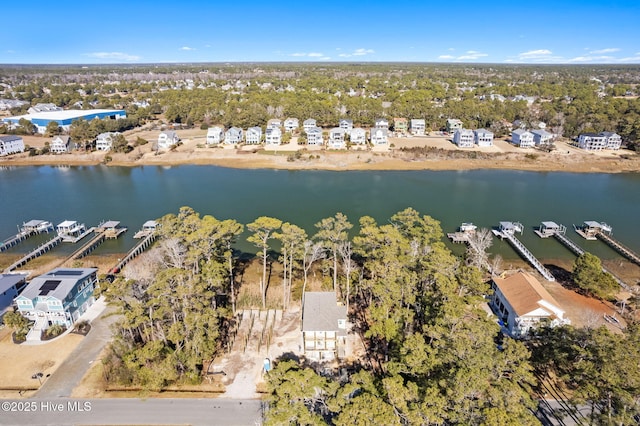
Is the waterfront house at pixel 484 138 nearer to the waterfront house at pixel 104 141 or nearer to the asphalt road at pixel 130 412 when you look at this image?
the asphalt road at pixel 130 412

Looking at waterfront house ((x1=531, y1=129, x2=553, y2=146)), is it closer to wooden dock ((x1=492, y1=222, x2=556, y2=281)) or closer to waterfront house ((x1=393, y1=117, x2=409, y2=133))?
waterfront house ((x1=393, y1=117, x2=409, y2=133))

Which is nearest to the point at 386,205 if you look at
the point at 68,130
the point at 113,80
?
the point at 68,130

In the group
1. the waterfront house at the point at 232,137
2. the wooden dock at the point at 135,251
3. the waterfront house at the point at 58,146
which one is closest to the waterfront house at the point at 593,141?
the waterfront house at the point at 232,137

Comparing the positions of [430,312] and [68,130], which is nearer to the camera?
[430,312]

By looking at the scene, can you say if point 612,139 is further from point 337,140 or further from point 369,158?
point 337,140

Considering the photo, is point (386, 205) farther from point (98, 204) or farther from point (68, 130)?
point (68, 130)

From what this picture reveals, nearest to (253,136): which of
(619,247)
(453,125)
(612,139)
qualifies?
(453,125)
